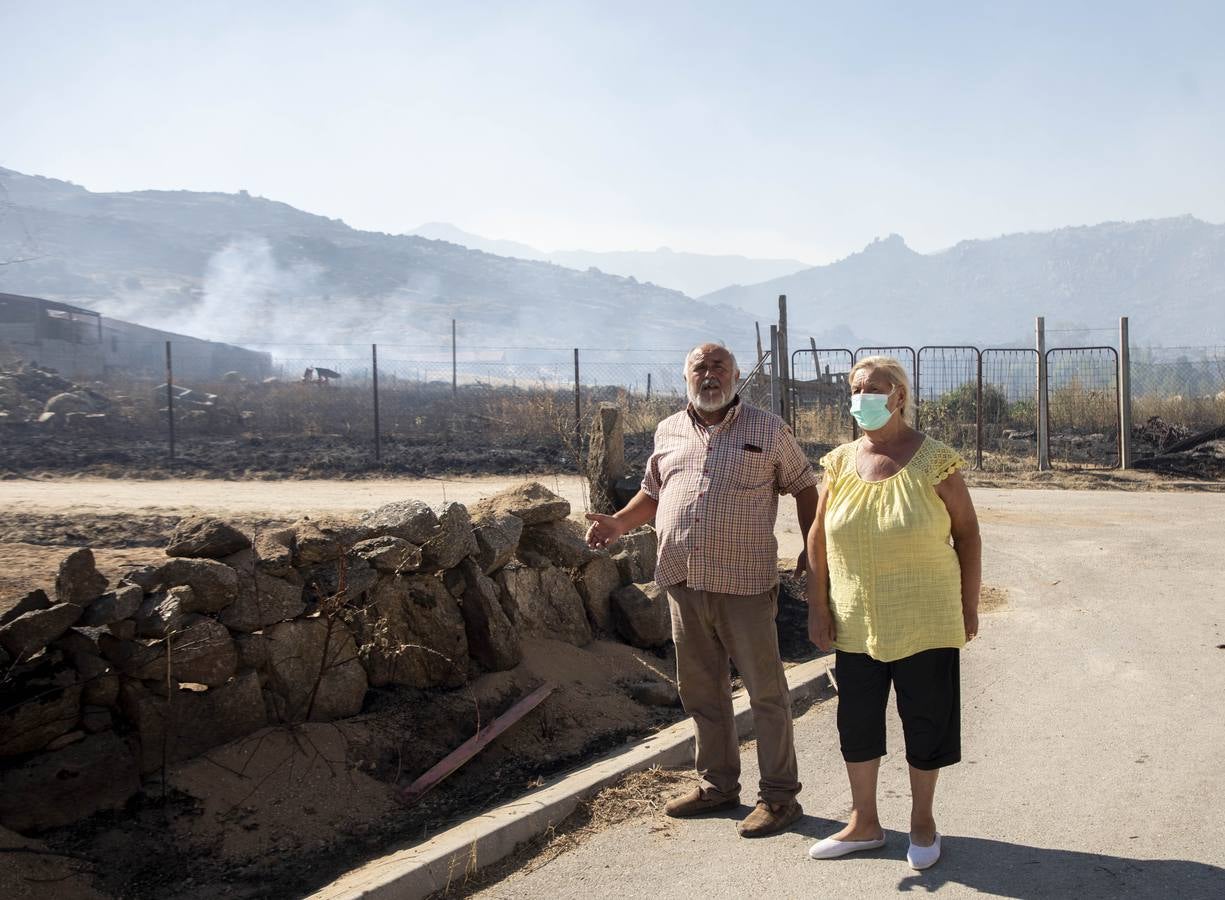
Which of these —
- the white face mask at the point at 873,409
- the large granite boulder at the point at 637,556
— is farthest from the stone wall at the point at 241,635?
the white face mask at the point at 873,409

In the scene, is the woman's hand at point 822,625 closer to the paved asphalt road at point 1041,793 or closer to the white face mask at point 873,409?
the white face mask at point 873,409

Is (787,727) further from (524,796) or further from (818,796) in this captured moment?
(524,796)

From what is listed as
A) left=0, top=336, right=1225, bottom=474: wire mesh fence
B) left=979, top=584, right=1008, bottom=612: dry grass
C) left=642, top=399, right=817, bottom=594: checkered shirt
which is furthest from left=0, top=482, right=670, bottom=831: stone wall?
left=0, top=336, right=1225, bottom=474: wire mesh fence

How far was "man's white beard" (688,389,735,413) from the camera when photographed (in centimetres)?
447

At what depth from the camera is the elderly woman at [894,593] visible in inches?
154

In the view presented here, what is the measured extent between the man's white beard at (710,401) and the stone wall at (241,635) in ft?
7.48

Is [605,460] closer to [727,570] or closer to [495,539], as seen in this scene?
[495,539]

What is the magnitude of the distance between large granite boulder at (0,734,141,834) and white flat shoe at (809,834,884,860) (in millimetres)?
2983

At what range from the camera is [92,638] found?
4945mm

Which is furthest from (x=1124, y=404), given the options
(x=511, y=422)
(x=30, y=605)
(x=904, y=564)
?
(x=30, y=605)

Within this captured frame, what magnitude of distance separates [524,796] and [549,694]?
129 centimetres

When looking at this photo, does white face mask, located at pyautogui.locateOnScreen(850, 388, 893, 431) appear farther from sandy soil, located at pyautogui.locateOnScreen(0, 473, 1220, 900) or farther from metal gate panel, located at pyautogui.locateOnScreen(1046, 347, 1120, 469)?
metal gate panel, located at pyautogui.locateOnScreen(1046, 347, 1120, 469)

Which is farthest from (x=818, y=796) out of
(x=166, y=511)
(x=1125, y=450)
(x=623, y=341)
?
(x=623, y=341)

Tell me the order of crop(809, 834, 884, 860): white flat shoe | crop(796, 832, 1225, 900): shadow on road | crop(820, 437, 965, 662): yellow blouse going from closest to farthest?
crop(796, 832, 1225, 900): shadow on road → crop(820, 437, 965, 662): yellow blouse → crop(809, 834, 884, 860): white flat shoe
